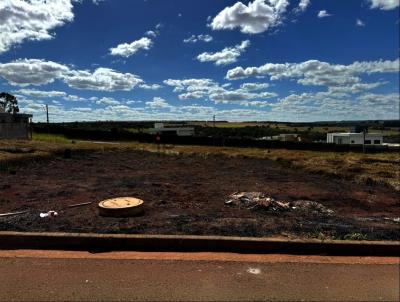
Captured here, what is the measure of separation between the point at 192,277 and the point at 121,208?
10.9ft

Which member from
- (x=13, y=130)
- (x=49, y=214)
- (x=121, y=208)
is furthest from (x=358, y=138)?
(x=49, y=214)

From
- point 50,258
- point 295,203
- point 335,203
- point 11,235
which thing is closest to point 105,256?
point 50,258

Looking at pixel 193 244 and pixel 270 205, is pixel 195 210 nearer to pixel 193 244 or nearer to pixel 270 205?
pixel 270 205

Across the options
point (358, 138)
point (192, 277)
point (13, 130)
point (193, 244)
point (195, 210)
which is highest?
point (13, 130)

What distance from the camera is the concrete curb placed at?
212 inches

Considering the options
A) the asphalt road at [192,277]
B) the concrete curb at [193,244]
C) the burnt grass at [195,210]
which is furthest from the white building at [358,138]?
the asphalt road at [192,277]

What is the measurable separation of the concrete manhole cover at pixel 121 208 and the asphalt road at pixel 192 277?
7.11 ft

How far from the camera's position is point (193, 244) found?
5566mm

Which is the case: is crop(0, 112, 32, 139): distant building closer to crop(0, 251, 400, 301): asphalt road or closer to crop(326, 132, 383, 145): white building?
crop(0, 251, 400, 301): asphalt road

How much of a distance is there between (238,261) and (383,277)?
165cm

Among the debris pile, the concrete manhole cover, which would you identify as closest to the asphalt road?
the concrete manhole cover

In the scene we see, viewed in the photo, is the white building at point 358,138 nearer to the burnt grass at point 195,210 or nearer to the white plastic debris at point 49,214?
the burnt grass at point 195,210

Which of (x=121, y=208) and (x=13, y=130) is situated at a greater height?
(x=13, y=130)

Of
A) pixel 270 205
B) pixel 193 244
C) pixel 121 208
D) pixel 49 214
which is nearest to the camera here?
pixel 193 244
